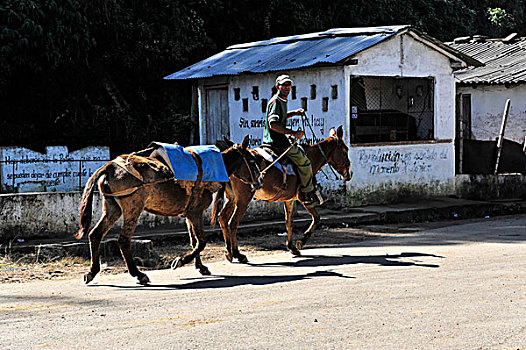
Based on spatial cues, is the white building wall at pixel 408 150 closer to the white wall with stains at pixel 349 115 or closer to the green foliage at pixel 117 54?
the white wall with stains at pixel 349 115

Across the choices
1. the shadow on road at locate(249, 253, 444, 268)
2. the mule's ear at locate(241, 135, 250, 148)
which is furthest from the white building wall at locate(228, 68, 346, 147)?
the mule's ear at locate(241, 135, 250, 148)

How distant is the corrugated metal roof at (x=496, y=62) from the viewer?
23906 mm

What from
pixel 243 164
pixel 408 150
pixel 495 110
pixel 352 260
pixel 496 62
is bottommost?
pixel 352 260

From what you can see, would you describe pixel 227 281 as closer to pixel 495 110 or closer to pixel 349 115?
pixel 349 115

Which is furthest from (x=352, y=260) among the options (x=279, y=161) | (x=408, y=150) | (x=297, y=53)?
(x=297, y=53)

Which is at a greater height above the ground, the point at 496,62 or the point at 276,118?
the point at 496,62

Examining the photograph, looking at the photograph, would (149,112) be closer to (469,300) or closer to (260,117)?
(260,117)

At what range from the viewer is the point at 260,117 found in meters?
19.7

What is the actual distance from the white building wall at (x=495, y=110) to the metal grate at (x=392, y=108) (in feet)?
13.7

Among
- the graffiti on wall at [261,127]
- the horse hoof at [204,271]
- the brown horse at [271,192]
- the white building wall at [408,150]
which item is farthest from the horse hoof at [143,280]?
the graffiti on wall at [261,127]

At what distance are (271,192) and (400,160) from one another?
25.3 ft

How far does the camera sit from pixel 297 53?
19.5 m

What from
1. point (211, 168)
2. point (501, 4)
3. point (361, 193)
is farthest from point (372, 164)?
point (501, 4)

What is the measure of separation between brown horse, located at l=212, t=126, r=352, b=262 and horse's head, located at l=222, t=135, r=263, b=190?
219 mm
